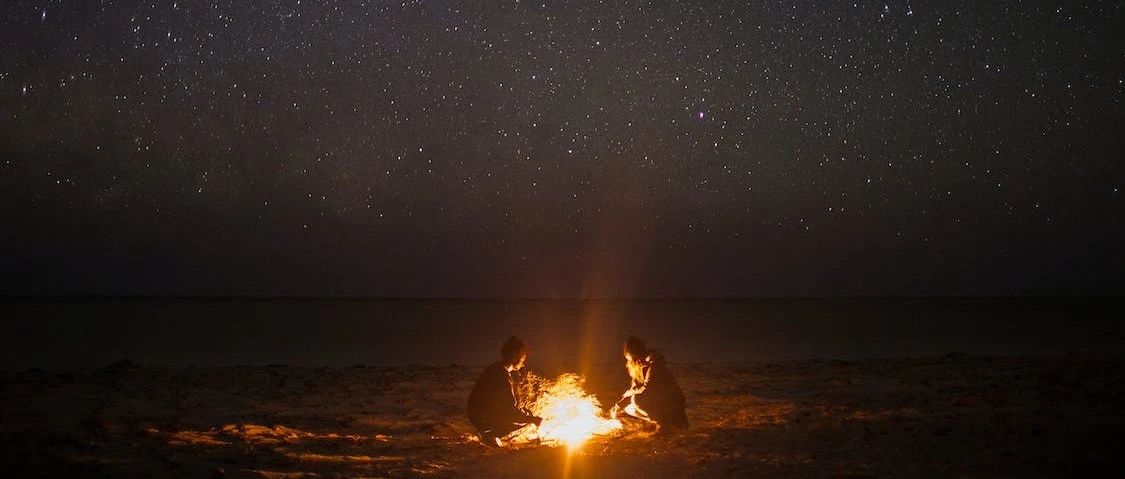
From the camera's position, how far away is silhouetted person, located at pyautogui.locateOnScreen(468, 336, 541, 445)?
8.84m

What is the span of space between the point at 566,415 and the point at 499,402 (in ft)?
2.75

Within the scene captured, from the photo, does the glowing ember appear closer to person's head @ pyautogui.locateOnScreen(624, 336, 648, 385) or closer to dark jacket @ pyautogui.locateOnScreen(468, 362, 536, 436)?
dark jacket @ pyautogui.locateOnScreen(468, 362, 536, 436)

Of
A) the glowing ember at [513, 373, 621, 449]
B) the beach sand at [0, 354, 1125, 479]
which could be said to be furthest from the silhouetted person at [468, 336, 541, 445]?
the beach sand at [0, 354, 1125, 479]

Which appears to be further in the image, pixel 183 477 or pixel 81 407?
pixel 81 407

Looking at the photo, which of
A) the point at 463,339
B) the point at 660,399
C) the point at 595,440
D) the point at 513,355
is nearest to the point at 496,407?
the point at 513,355

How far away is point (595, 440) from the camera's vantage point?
8.79 metres

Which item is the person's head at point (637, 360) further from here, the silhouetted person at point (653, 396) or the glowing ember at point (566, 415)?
the glowing ember at point (566, 415)

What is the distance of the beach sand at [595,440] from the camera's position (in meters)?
7.60

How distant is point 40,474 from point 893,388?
11731mm

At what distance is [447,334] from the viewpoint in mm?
41844

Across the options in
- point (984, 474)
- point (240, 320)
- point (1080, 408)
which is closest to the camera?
point (984, 474)

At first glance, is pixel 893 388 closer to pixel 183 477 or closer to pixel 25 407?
pixel 183 477

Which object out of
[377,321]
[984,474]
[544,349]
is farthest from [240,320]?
[984,474]

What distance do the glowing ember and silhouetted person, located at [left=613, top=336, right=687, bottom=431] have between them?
279 mm
